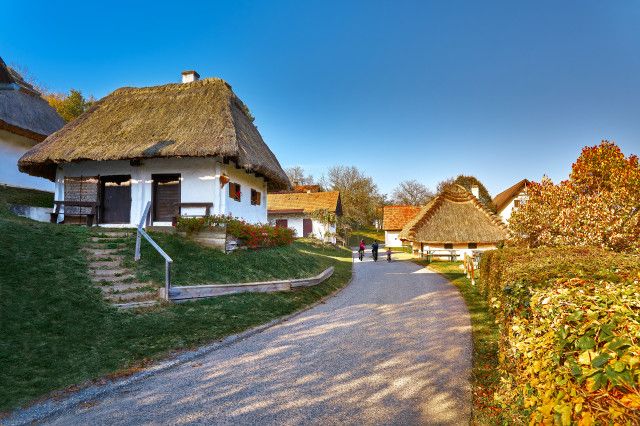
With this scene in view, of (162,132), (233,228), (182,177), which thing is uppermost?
(162,132)

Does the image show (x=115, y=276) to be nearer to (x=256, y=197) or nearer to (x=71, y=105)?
(x=256, y=197)

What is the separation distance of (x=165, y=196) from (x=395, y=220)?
3598 centimetres

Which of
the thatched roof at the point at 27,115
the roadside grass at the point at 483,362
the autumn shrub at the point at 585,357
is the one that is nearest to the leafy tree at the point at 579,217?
the roadside grass at the point at 483,362

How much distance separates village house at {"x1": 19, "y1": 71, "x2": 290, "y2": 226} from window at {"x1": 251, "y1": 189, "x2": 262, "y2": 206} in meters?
0.71

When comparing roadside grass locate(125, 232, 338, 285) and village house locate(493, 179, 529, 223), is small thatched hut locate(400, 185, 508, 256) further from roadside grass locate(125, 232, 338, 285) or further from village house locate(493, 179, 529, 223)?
village house locate(493, 179, 529, 223)

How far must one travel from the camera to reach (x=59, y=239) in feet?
36.0

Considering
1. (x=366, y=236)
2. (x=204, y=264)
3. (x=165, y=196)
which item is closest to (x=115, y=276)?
(x=204, y=264)

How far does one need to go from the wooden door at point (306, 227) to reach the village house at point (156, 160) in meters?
21.1

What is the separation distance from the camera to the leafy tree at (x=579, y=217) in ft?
37.5

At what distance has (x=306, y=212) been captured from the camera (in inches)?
1566

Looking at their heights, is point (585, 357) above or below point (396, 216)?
below

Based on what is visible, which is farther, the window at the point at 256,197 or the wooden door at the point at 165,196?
the window at the point at 256,197

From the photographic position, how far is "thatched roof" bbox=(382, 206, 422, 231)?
4838cm

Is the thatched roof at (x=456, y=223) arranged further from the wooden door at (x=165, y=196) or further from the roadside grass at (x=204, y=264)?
the wooden door at (x=165, y=196)
